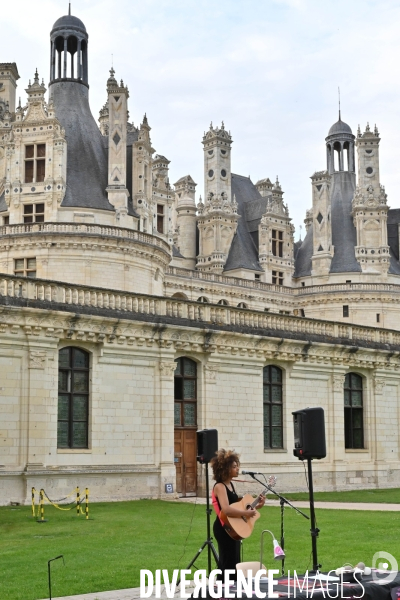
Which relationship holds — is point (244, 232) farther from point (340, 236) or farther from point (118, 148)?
point (118, 148)

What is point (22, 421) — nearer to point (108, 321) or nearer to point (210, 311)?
point (108, 321)

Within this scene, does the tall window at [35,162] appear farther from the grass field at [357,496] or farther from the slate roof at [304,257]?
the slate roof at [304,257]

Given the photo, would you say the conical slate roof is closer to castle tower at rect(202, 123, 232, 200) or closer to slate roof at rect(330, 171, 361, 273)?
castle tower at rect(202, 123, 232, 200)

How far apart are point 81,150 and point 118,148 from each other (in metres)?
1.81

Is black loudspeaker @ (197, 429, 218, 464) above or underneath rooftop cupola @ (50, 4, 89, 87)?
underneath

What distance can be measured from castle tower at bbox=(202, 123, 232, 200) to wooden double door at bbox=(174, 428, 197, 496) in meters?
34.0

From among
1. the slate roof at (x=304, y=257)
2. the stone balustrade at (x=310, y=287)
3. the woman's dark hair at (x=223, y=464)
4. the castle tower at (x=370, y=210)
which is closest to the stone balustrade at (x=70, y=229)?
the stone balustrade at (x=310, y=287)

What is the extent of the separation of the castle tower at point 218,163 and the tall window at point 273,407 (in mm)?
30759

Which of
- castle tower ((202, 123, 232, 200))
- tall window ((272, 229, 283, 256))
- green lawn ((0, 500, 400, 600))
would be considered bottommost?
green lawn ((0, 500, 400, 600))

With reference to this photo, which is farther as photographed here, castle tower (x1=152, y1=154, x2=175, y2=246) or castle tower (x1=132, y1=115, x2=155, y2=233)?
castle tower (x1=152, y1=154, x2=175, y2=246)

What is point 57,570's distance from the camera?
460 inches

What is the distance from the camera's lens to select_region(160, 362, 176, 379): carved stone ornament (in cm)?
2486

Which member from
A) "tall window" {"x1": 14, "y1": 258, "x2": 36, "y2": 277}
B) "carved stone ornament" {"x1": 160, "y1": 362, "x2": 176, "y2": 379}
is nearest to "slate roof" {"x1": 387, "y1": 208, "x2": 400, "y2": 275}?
"tall window" {"x1": 14, "y1": 258, "x2": 36, "y2": 277}

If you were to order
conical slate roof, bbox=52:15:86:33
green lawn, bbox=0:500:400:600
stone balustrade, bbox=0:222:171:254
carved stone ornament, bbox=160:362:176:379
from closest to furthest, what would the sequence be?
green lawn, bbox=0:500:400:600 → carved stone ornament, bbox=160:362:176:379 → stone balustrade, bbox=0:222:171:254 → conical slate roof, bbox=52:15:86:33
